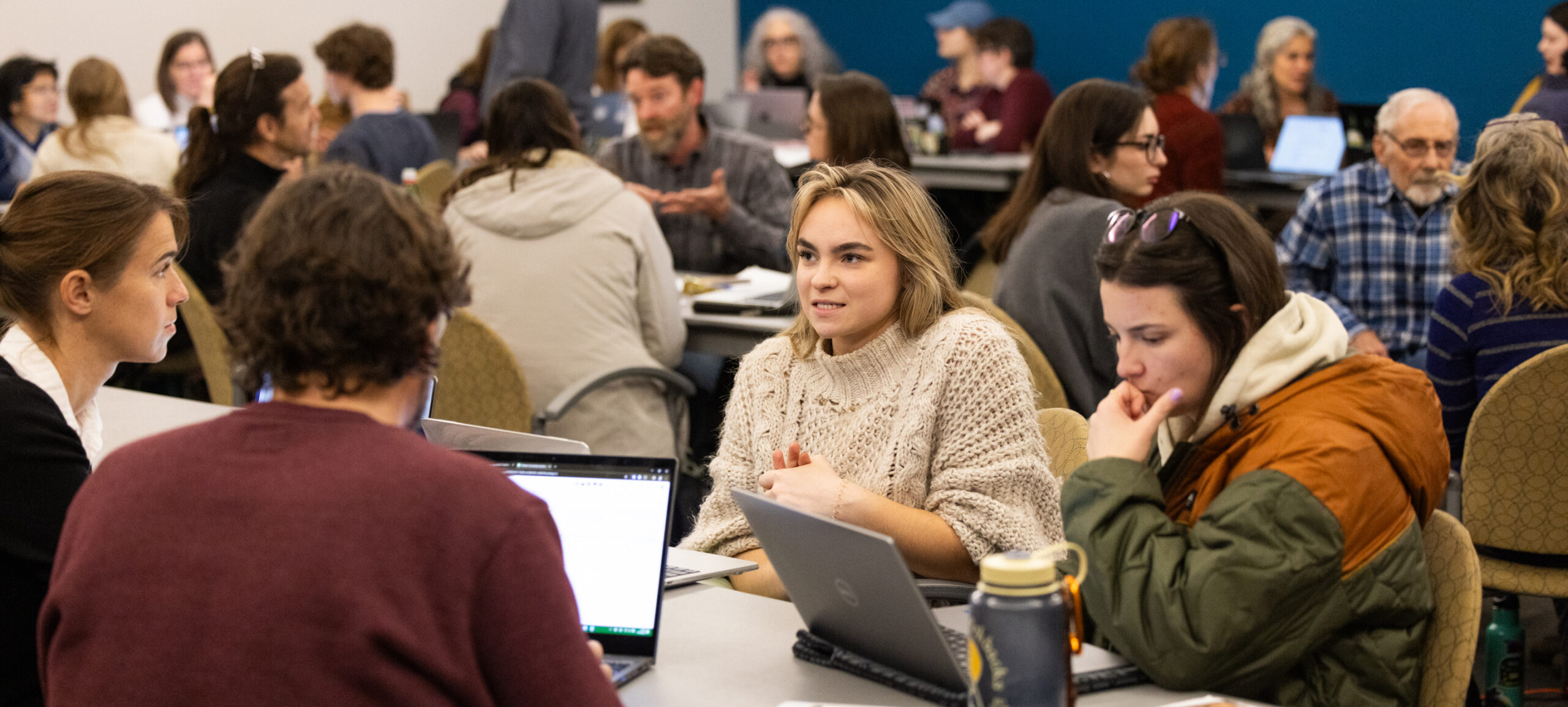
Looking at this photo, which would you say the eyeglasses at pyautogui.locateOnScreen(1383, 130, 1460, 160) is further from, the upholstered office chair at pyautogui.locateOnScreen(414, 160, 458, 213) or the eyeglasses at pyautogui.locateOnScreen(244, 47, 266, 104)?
the upholstered office chair at pyautogui.locateOnScreen(414, 160, 458, 213)

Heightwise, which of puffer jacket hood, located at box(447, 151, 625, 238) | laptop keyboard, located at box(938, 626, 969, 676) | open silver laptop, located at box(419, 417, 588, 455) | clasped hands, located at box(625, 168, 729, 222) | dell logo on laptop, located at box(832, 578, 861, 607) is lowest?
laptop keyboard, located at box(938, 626, 969, 676)

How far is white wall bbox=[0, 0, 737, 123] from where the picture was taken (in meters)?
7.57

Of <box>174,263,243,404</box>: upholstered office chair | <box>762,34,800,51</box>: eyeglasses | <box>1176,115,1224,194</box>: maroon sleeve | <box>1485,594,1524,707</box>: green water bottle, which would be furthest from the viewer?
<box>762,34,800,51</box>: eyeglasses

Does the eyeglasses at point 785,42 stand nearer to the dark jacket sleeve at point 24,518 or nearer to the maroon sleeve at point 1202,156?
the maroon sleeve at point 1202,156

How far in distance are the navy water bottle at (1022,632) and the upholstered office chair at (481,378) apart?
195cm

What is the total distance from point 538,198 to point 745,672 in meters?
2.00

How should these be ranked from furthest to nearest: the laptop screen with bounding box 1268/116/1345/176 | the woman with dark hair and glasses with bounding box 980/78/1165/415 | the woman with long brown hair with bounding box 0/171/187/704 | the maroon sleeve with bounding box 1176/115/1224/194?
the laptop screen with bounding box 1268/116/1345/176, the maroon sleeve with bounding box 1176/115/1224/194, the woman with dark hair and glasses with bounding box 980/78/1165/415, the woman with long brown hair with bounding box 0/171/187/704

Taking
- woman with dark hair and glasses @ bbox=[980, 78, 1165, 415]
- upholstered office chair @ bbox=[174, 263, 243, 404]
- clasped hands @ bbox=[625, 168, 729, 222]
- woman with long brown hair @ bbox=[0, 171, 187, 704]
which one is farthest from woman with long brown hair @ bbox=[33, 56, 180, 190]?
woman with long brown hair @ bbox=[0, 171, 187, 704]

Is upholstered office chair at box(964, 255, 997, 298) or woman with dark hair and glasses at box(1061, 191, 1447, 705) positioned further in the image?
upholstered office chair at box(964, 255, 997, 298)

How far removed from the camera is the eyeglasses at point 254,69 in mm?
3818

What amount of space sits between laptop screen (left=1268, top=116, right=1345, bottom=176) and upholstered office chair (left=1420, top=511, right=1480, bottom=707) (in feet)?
15.5

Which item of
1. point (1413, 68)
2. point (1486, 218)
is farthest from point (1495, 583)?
point (1413, 68)

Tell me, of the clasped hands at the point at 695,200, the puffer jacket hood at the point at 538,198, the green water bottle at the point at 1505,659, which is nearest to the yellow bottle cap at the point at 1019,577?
the green water bottle at the point at 1505,659

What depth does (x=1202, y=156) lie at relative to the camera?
4867mm
